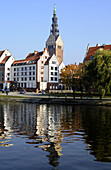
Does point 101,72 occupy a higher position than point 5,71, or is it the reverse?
A: point 5,71

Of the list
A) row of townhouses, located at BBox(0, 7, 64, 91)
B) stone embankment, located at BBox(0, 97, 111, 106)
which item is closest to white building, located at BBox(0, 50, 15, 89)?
row of townhouses, located at BBox(0, 7, 64, 91)

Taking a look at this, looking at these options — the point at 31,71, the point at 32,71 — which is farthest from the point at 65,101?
the point at 31,71

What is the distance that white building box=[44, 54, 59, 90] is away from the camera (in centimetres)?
11019

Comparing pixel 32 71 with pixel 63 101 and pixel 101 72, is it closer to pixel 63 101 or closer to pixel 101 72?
pixel 63 101

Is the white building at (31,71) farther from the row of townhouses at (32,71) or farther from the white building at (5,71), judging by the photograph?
the white building at (5,71)

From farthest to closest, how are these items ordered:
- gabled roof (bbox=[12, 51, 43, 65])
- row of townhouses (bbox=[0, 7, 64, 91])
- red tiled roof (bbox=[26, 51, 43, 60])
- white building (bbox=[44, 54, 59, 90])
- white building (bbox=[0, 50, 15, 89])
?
white building (bbox=[0, 50, 15, 89]) < red tiled roof (bbox=[26, 51, 43, 60]) < gabled roof (bbox=[12, 51, 43, 65]) < white building (bbox=[44, 54, 59, 90]) < row of townhouses (bbox=[0, 7, 64, 91])

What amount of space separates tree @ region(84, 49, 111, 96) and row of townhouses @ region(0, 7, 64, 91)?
55126 millimetres

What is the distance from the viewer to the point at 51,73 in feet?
366

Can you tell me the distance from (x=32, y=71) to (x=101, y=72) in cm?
6326

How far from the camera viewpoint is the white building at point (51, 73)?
110188 mm

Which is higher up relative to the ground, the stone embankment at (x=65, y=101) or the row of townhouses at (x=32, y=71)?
the row of townhouses at (x=32, y=71)

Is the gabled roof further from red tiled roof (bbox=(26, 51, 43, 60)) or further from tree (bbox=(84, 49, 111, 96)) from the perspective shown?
tree (bbox=(84, 49, 111, 96))

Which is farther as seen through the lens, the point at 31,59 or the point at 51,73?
the point at 31,59

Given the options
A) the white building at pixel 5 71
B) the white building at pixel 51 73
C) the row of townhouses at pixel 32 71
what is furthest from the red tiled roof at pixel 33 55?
the white building at pixel 5 71
